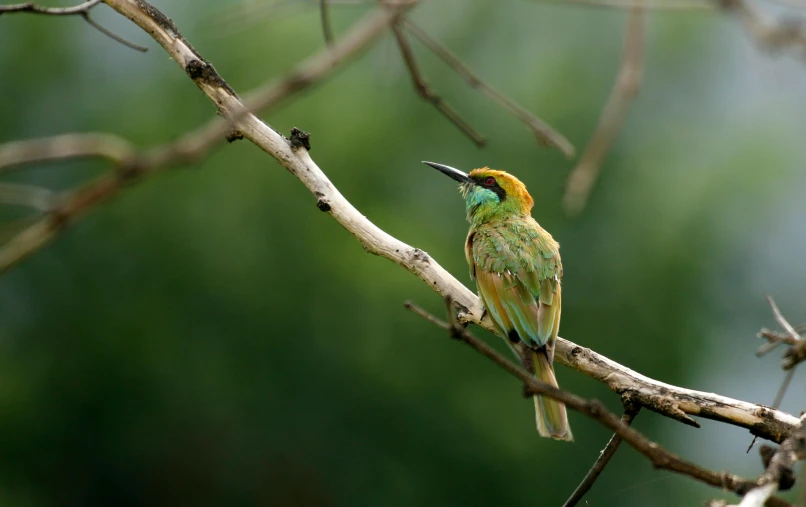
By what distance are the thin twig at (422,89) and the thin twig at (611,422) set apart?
0.67 meters

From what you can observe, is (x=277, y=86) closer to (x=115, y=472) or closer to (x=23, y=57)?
(x=115, y=472)

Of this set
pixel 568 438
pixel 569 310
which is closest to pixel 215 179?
pixel 569 310

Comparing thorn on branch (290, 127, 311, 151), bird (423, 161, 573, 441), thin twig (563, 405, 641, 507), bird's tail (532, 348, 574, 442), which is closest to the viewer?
thin twig (563, 405, 641, 507)

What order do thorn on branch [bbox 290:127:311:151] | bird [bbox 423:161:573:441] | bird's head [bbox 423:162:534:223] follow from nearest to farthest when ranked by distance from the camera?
thorn on branch [bbox 290:127:311:151] → bird [bbox 423:161:573:441] → bird's head [bbox 423:162:534:223]

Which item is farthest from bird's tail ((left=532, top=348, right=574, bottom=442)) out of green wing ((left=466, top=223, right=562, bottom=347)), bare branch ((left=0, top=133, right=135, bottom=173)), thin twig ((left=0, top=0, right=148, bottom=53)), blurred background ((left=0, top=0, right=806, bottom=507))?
blurred background ((left=0, top=0, right=806, bottom=507))

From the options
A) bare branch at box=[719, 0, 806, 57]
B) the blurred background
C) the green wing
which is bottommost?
bare branch at box=[719, 0, 806, 57]

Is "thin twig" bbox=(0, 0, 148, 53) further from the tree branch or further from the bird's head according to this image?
the bird's head

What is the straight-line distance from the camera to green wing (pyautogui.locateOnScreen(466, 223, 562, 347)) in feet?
11.1

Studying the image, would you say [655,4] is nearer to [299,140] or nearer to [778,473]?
[778,473]

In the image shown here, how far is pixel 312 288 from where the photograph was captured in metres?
14.8

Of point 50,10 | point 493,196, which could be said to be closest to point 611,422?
point 50,10

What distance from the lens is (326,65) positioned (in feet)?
3.43

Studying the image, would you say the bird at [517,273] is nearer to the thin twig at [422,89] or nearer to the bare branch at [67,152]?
the thin twig at [422,89]

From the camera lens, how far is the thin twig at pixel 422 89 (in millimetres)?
2125
